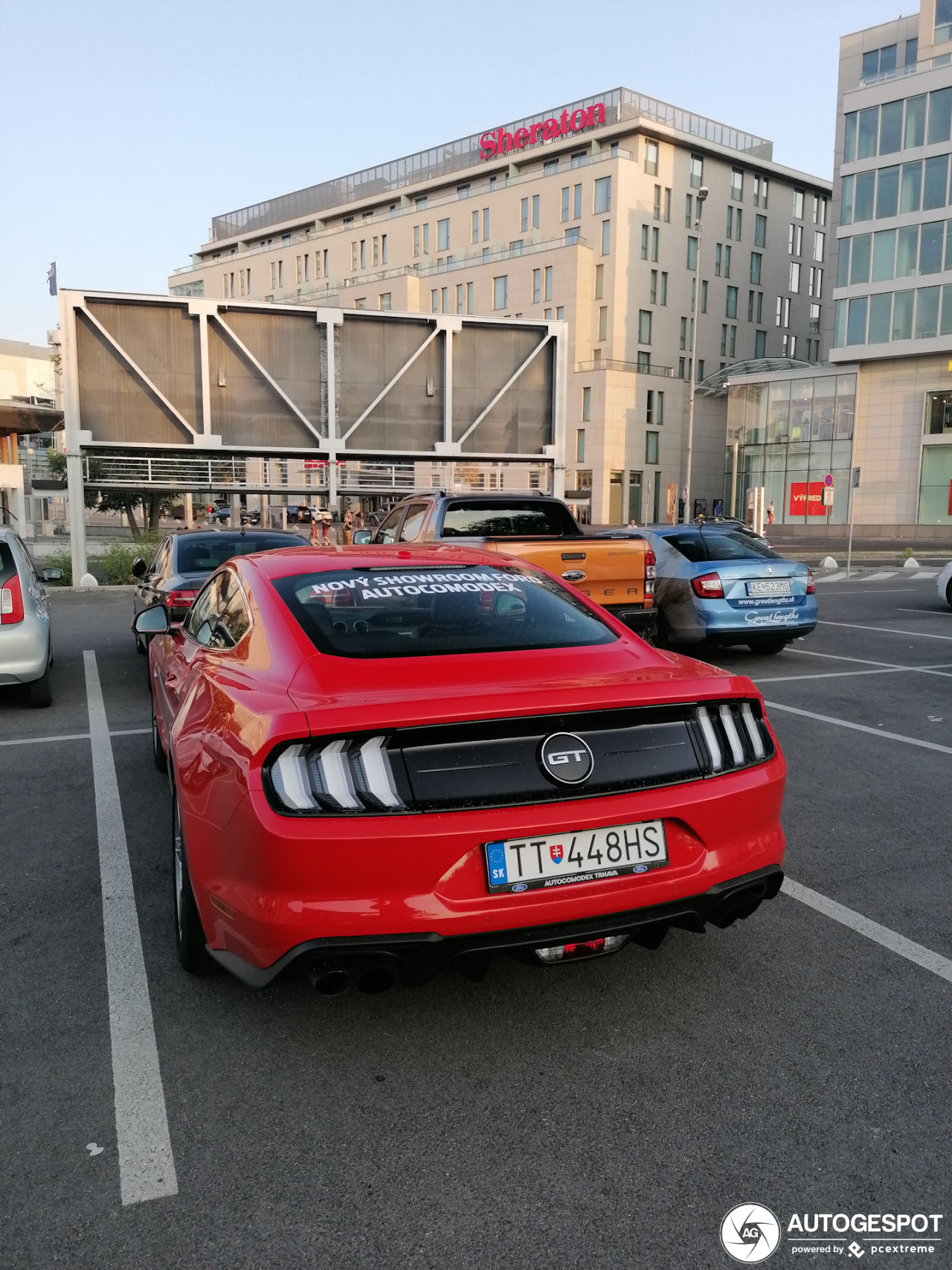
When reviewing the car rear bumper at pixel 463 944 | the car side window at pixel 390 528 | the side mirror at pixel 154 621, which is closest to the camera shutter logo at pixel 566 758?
the car rear bumper at pixel 463 944

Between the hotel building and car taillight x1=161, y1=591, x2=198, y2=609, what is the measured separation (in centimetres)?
4973

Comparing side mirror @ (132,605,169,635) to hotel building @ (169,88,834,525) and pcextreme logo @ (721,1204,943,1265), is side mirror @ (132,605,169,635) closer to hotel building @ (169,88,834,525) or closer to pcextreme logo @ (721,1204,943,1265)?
pcextreme logo @ (721,1204,943,1265)

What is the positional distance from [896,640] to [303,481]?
183 feet

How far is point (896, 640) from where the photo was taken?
40.5 feet

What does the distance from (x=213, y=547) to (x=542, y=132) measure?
224 ft

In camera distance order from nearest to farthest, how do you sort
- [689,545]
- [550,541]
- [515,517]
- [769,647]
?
[550,541], [515,517], [689,545], [769,647]

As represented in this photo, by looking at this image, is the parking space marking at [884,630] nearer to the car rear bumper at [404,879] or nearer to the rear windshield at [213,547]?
the rear windshield at [213,547]

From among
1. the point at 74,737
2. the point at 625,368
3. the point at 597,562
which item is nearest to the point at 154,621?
the point at 74,737

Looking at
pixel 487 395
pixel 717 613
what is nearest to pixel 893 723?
pixel 717 613

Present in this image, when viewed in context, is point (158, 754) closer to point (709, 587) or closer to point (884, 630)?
point (709, 587)

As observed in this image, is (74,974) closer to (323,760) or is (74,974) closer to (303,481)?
(323,760)

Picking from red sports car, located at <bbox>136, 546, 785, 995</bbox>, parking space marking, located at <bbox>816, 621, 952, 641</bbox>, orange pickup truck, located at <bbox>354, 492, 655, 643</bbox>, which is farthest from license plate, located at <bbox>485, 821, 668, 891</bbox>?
parking space marking, located at <bbox>816, 621, 952, 641</bbox>

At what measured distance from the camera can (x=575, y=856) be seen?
2.74 meters

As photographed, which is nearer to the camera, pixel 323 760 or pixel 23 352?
pixel 323 760
